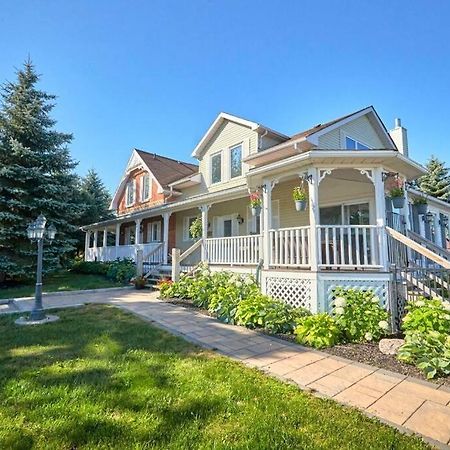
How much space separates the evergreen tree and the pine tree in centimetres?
2980

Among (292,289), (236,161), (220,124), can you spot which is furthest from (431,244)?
(220,124)

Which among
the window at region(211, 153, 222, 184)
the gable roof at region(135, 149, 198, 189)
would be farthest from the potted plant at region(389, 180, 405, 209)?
the gable roof at region(135, 149, 198, 189)

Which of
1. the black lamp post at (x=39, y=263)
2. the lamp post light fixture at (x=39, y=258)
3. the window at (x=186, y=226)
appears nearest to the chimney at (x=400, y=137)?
the window at (x=186, y=226)

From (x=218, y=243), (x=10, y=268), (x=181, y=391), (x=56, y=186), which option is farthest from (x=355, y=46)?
(x=10, y=268)

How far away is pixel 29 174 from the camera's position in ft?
43.3

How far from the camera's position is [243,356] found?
4.68 m

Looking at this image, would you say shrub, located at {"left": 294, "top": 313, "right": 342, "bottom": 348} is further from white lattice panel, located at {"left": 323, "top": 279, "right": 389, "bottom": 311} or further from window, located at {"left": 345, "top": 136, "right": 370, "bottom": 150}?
window, located at {"left": 345, "top": 136, "right": 370, "bottom": 150}

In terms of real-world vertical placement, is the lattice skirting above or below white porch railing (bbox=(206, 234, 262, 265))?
below

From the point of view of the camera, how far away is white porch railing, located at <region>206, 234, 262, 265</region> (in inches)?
360

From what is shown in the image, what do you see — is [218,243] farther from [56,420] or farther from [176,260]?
[56,420]

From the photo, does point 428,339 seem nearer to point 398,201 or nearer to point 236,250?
point 398,201

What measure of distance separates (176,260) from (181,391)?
787 centimetres

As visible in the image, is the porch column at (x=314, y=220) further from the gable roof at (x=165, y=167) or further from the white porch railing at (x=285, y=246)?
the gable roof at (x=165, y=167)

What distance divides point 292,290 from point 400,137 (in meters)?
10.6
